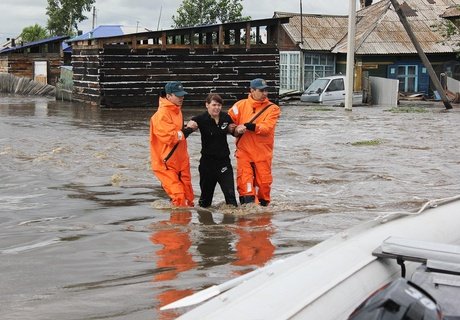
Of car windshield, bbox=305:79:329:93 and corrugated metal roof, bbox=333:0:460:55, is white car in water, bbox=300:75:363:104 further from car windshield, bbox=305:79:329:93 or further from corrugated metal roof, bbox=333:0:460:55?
corrugated metal roof, bbox=333:0:460:55

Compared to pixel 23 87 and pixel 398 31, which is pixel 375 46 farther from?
pixel 23 87

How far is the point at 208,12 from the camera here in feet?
184

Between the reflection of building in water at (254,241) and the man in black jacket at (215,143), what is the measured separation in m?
0.46

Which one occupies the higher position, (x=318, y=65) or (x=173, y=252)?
(x=318, y=65)

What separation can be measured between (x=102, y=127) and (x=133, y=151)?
557 cm

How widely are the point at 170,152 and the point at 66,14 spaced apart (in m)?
64.0

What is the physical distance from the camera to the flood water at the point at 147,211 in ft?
19.4

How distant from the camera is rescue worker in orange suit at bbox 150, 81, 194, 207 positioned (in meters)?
8.34

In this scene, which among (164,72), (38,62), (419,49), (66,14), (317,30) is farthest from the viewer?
(66,14)

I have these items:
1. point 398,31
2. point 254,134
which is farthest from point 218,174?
point 398,31

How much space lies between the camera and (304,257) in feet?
11.0

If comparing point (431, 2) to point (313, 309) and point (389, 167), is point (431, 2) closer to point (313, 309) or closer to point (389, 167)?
point (389, 167)

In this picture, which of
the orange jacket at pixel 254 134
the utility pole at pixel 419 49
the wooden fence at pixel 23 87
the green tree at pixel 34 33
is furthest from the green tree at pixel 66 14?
the orange jacket at pixel 254 134

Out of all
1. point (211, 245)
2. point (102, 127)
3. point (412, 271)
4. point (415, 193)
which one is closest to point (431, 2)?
point (102, 127)
